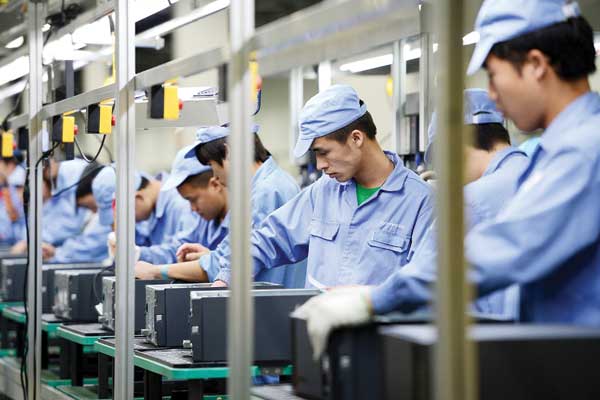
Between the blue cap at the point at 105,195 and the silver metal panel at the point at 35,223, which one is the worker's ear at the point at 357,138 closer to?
the silver metal panel at the point at 35,223

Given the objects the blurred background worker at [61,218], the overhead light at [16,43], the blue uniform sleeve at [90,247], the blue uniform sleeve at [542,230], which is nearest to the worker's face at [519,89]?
the blue uniform sleeve at [542,230]

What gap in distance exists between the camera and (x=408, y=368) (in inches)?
92.6

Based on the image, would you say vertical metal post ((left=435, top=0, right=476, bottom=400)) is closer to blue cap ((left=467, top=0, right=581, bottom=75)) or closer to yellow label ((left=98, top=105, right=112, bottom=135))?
blue cap ((left=467, top=0, right=581, bottom=75))

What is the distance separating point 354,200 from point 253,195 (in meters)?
0.62

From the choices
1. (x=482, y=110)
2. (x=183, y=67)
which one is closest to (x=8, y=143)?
(x=183, y=67)

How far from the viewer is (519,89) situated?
2645 millimetres

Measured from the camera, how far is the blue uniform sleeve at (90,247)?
808 centimetres

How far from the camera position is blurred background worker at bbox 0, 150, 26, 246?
33.5 ft

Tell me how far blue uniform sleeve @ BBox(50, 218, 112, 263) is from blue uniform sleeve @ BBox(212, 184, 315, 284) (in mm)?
3560

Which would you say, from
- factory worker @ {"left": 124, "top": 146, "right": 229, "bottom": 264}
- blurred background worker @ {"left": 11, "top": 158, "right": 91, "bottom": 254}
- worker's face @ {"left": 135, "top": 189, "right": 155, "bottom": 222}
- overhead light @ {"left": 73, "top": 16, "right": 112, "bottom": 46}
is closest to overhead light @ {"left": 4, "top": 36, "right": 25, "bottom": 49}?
overhead light @ {"left": 73, "top": 16, "right": 112, "bottom": 46}

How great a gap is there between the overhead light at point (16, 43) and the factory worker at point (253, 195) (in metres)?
1.75

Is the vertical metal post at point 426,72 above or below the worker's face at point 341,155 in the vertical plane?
above

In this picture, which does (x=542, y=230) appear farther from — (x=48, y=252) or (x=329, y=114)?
(x=48, y=252)

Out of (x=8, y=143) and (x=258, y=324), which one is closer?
(x=258, y=324)
